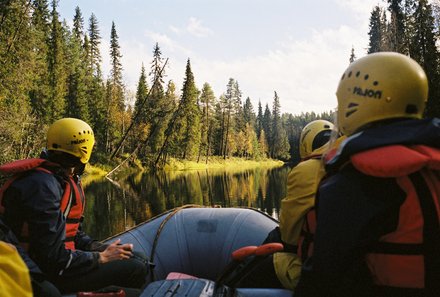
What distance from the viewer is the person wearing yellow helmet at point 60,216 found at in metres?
2.52

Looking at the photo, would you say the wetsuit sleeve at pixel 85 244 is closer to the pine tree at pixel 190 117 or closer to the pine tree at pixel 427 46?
the pine tree at pixel 427 46

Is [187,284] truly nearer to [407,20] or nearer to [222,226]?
[222,226]

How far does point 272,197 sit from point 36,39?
14.8 metres

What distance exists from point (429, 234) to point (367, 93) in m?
0.58

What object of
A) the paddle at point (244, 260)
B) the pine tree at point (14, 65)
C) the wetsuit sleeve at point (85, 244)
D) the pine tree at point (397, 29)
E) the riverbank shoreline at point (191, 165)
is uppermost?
the pine tree at point (397, 29)

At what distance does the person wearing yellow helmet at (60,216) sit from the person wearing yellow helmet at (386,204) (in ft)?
6.00

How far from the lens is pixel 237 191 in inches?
844

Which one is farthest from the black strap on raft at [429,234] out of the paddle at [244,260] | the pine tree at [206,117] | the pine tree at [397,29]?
the pine tree at [206,117]

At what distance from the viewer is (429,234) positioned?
132 centimetres

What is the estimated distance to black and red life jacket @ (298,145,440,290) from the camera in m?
1.27

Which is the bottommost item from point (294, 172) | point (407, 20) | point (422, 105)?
point (294, 172)

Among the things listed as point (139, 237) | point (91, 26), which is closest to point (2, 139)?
point (139, 237)

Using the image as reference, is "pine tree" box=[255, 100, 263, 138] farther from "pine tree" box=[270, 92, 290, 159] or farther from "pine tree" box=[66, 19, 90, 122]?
"pine tree" box=[66, 19, 90, 122]

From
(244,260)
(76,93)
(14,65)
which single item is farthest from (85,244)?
(76,93)
